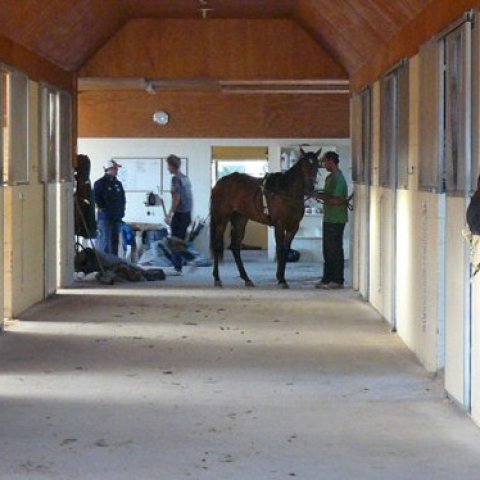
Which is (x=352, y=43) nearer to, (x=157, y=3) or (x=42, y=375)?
(x=157, y=3)

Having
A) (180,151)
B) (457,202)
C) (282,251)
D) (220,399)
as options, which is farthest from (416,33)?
(180,151)

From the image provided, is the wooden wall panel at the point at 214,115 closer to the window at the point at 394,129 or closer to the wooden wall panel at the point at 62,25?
the wooden wall panel at the point at 62,25

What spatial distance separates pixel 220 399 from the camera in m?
7.14

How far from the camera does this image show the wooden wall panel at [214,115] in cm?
1878

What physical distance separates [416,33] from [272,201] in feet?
18.1

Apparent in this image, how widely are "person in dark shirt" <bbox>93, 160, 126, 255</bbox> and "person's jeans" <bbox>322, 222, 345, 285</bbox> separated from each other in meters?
3.38

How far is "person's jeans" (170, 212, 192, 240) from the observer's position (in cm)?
1705

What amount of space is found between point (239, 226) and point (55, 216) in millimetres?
2824

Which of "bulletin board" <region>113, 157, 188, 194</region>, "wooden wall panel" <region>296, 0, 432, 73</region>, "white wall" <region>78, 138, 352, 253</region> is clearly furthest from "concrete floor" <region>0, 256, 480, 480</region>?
"bulletin board" <region>113, 157, 188, 194</region>

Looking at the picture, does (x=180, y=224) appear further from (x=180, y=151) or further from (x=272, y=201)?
(x=272, y=201)

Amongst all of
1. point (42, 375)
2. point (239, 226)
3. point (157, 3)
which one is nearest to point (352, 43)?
point (157, 3)

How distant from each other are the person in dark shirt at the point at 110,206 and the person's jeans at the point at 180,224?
3.07 ft

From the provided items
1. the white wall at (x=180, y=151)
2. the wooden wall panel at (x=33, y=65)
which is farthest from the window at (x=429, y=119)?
the white wall at (x=180, y=151)

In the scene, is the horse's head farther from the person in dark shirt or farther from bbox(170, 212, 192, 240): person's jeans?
bbox(170, 212, 192, 240): person's jeans
